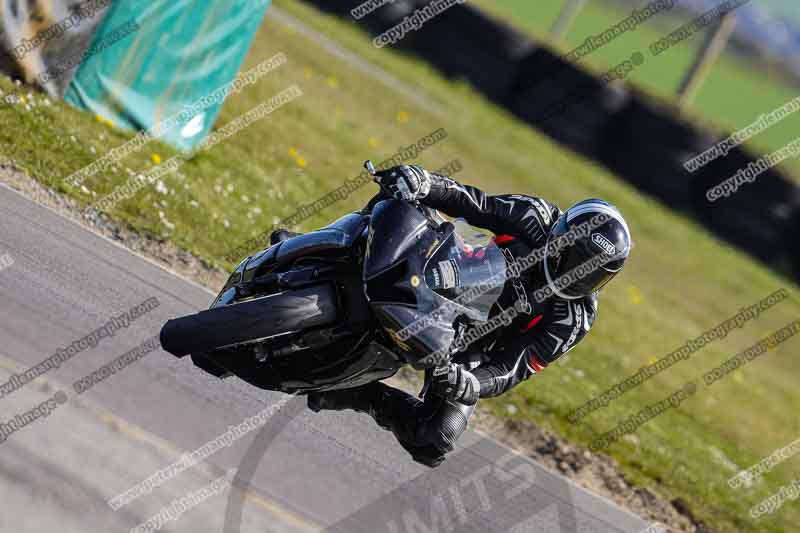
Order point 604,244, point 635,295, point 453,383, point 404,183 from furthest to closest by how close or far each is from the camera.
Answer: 1. point 635,295
2. point 604,244
3. point 404,183
4. point 453,383

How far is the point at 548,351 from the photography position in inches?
244

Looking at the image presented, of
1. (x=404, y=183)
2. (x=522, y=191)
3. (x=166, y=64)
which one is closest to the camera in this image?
(x=404, y=183)

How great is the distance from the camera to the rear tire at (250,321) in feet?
16.8

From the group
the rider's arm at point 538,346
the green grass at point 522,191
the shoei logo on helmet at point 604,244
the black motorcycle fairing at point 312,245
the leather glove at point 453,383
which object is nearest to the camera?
the leather glove at point 453,383

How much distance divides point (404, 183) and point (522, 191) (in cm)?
1131

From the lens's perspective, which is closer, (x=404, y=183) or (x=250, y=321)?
(x=250, y=321)

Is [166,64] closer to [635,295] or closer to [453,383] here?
[453,383]

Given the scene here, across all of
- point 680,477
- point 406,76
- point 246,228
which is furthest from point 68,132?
point 406,76

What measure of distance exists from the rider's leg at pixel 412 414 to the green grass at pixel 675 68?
14080 millimetres

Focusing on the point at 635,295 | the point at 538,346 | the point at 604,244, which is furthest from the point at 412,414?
the point at 635,295

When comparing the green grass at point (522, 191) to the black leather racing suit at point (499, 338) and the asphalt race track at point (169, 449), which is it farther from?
the black leather racing suit at point (499, 338)

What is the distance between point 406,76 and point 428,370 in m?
13.7

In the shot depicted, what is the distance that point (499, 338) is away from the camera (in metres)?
6.39

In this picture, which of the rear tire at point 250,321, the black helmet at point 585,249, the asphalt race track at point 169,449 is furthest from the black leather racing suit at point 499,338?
the rear tire at point 250,321
